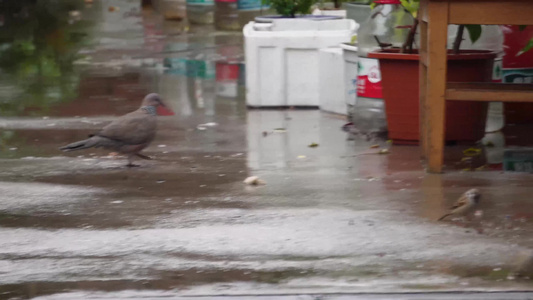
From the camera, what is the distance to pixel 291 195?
625cm

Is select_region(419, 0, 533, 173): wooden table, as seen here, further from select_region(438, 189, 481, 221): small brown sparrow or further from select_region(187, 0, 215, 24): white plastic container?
select_region(187, 0, 215, 24): white plastic container

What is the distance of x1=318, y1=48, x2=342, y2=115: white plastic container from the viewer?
9570 millimetres

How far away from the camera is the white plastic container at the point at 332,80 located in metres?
9.57

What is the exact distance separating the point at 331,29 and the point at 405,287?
6252 millimetres

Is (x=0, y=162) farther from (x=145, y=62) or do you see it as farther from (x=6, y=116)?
(x=145, y=62)

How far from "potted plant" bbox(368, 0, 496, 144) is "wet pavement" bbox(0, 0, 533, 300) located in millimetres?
258

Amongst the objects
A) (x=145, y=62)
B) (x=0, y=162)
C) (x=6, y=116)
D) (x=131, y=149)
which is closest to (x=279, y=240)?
(x=131, y=149)

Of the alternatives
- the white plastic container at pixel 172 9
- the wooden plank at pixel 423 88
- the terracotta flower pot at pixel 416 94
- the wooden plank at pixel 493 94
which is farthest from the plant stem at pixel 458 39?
the white plastic container at pixel 172 9

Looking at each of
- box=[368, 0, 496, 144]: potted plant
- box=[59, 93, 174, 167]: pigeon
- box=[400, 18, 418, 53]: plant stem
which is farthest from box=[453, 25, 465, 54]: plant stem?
box=[59, 93, 174, 167]: pigeon

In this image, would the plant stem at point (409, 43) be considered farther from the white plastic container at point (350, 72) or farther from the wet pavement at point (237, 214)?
the white plastic container at point (350, 72)

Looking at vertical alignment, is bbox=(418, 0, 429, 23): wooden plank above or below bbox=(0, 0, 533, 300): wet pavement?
above

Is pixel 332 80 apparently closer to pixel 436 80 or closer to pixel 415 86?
pixel 415 86

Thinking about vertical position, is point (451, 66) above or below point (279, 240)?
above

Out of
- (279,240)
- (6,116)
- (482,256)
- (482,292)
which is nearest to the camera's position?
(482,292)
